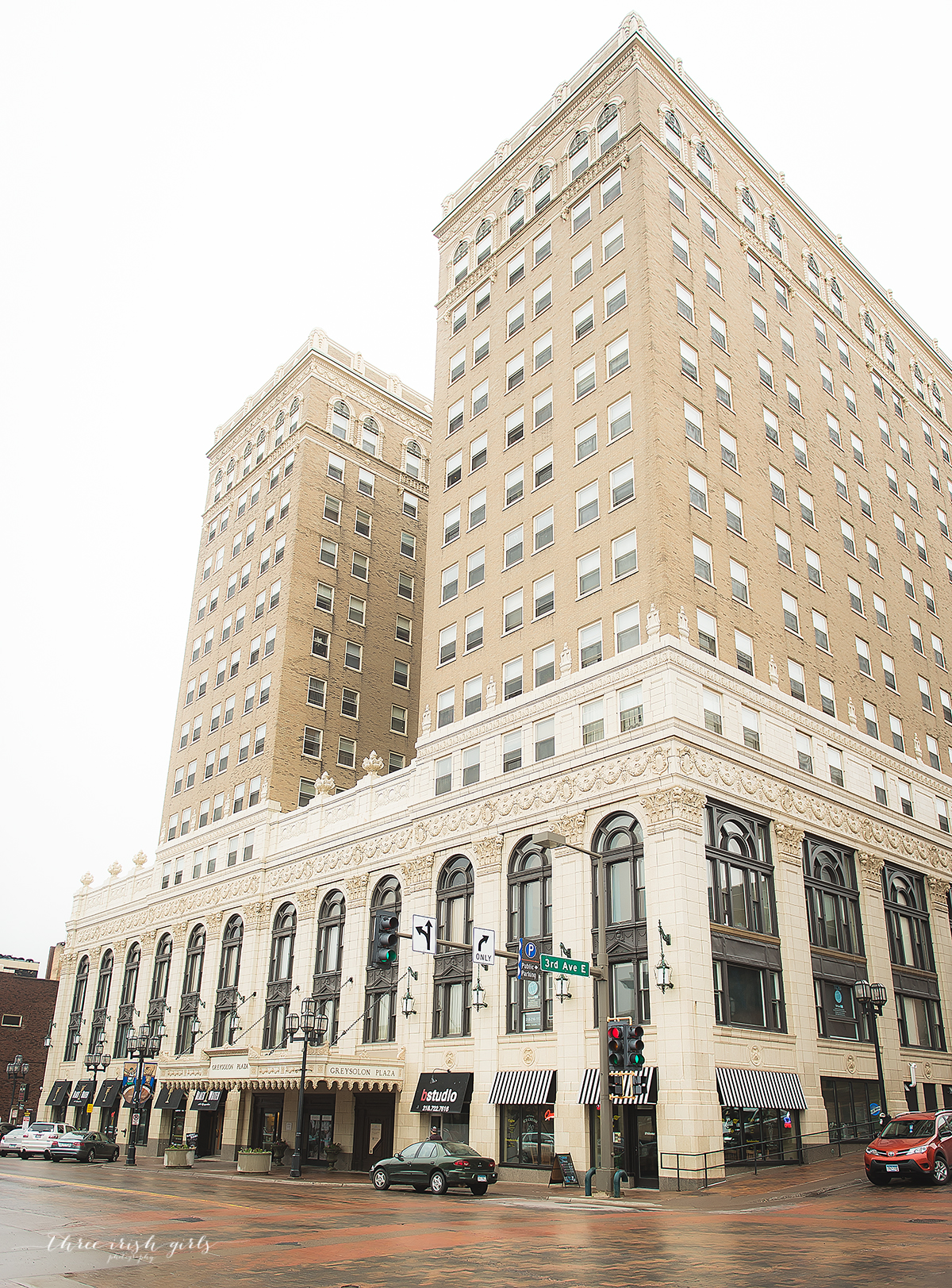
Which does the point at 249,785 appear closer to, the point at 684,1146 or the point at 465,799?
the point at 465,799

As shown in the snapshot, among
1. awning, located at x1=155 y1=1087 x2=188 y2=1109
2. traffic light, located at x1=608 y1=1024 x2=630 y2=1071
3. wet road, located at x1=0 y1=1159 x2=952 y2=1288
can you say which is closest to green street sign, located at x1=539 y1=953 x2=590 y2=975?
traffic light, located at x1=608 y1=1024 x2=630 y2=1071

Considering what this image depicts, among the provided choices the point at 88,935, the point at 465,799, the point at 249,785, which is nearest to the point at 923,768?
the point at 465,799

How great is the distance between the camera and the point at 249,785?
209 feet

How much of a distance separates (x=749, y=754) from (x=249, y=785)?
34760mm

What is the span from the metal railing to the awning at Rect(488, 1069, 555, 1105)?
5.61m

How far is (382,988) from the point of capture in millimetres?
47844

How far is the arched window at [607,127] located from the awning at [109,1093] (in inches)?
2408

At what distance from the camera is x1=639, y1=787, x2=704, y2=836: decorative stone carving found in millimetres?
35250

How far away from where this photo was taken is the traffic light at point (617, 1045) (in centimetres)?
2650

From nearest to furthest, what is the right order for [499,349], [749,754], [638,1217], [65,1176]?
1. [638,1217]
2. [65,1176]
3. [749,754]
4. [499,349]

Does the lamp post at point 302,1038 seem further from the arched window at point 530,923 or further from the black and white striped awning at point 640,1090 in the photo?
the black and white striped awning at point 640,1090

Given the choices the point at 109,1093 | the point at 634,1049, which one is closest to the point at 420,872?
the point at 634,1049

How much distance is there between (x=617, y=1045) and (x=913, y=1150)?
27.6ft

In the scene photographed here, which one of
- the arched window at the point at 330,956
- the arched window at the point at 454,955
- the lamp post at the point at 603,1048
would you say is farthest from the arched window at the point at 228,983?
→ the lamp post at the point at 603,1048
